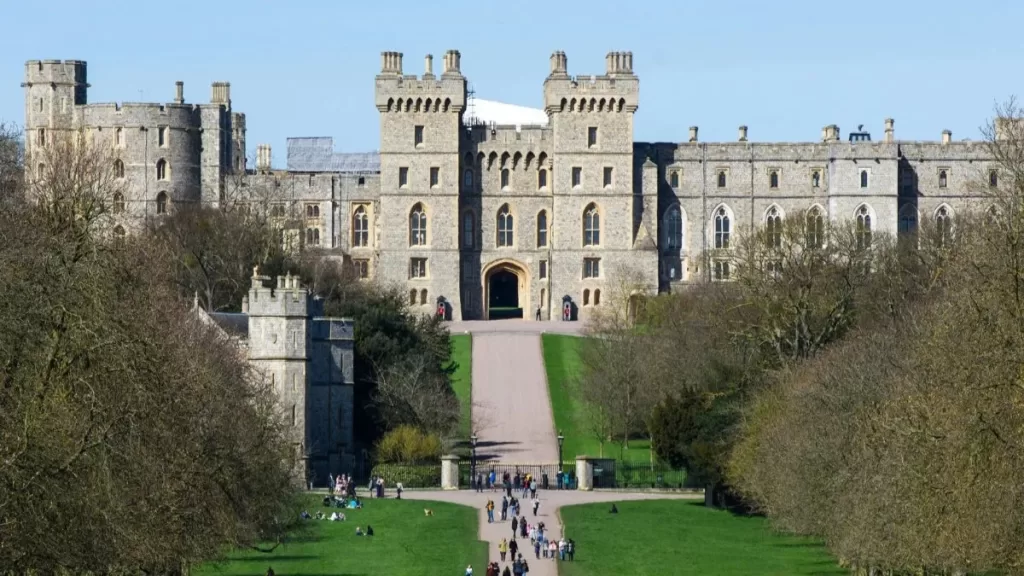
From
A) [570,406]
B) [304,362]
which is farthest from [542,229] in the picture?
[304,362]

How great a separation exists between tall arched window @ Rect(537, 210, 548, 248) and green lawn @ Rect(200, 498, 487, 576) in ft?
113

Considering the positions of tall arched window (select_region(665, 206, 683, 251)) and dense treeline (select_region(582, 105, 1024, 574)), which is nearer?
dense treeline (select_region(582, 105, 1024, 574))

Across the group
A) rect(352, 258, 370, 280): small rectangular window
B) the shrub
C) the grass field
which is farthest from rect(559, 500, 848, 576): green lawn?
rect(352, 258, 370, 280): small rectangular window

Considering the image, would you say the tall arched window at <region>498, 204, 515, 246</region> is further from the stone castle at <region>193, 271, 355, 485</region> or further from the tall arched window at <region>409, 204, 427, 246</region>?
the stone castle at <region>193, 271, 355, 485</region>

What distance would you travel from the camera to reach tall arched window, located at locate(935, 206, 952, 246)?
59838 mm

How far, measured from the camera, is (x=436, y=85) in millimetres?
79812

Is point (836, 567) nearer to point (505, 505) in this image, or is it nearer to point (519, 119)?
point (505, 505)

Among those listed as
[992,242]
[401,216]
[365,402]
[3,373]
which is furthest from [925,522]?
[401,216]

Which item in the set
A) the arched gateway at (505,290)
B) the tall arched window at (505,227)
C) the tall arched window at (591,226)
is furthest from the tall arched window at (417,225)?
the tall arched window at (591,226)

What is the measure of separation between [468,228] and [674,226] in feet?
23.9

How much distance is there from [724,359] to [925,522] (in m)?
29.8

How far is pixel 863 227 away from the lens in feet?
241

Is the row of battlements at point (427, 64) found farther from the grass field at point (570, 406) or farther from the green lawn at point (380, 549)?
the green lawn at point (380, 549)

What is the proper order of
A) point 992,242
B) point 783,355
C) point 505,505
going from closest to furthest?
point 992,242, point 505,505, point 783,355
